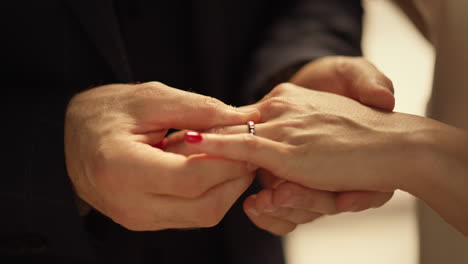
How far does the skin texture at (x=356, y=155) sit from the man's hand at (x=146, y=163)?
0.04 m

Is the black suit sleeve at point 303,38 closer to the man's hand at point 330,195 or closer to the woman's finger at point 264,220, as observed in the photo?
the man's hand at point 330,195

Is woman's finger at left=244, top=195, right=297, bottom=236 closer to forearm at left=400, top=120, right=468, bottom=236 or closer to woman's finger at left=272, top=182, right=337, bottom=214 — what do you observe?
woman's finger at left=272, top=182, right=337, bottom=214

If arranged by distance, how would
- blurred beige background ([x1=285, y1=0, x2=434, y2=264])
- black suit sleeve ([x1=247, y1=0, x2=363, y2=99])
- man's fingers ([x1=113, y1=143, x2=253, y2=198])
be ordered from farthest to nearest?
blurred beige background ([x1=285, y1=0, x2=434, y2=264]) < black suit sleeve ([x1=247, y1=0, x2=363, y2=99]) < man's fingers ([x1=113, y1=143, x2=253, y2=198])

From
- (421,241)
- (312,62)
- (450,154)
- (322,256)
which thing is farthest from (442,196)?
(322,256)

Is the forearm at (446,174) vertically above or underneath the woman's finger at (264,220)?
above

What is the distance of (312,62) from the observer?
0.92 meters

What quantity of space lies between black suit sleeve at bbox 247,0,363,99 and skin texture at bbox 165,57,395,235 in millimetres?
129

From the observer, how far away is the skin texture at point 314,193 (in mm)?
717

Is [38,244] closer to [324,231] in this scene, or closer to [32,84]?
[32,84]

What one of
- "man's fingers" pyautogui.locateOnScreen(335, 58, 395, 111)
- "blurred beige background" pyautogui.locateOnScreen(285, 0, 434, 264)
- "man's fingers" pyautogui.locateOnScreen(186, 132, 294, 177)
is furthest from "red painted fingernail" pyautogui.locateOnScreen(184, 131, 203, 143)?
"blurred beige background" pyautogui.locateOnScreen(285, 0, 434, 264)

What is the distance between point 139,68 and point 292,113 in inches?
13.0

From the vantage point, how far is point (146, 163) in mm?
616

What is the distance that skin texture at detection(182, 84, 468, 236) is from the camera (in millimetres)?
679

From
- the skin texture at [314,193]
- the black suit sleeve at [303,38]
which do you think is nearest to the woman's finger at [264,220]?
the skin texture at [314,193]
